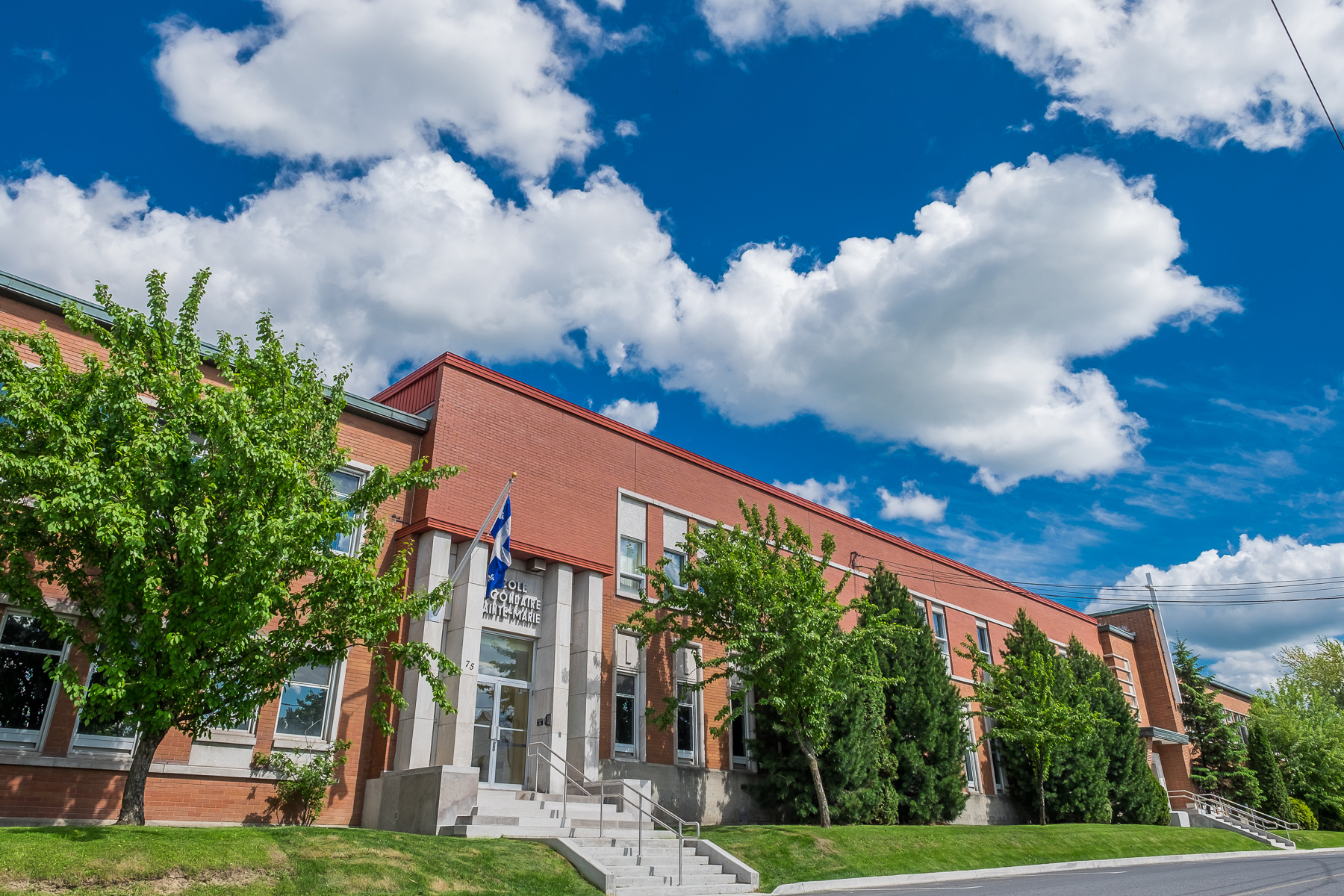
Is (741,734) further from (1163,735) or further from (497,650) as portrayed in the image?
(1163,735)

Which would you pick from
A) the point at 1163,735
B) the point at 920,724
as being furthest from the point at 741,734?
the point at 1163,735

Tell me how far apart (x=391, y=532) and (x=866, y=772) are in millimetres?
13528

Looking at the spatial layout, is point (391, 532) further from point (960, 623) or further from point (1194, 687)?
point (1194, 687)

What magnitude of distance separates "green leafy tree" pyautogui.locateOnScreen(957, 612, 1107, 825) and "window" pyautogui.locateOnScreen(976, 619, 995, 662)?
5134 mm

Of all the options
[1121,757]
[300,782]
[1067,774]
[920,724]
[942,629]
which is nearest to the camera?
[300,782]

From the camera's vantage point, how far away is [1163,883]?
1627 centimetres

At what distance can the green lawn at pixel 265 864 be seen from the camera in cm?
996

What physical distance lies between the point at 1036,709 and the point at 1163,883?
Result: 1409cm

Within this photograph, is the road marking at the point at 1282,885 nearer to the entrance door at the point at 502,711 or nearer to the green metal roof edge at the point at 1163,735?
the entrance door at the point at 502,711

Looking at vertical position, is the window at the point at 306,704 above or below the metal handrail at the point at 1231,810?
above

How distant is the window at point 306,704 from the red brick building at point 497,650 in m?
0.05

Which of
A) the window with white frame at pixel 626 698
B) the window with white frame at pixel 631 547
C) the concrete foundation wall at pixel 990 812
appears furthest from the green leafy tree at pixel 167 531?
the concrete foundation wall at pixel 990 812

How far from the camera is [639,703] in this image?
22812 millimetres

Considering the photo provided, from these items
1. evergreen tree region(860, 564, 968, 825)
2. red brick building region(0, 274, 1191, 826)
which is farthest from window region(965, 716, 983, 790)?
red brick building region(0, 274, 1191, 826)
